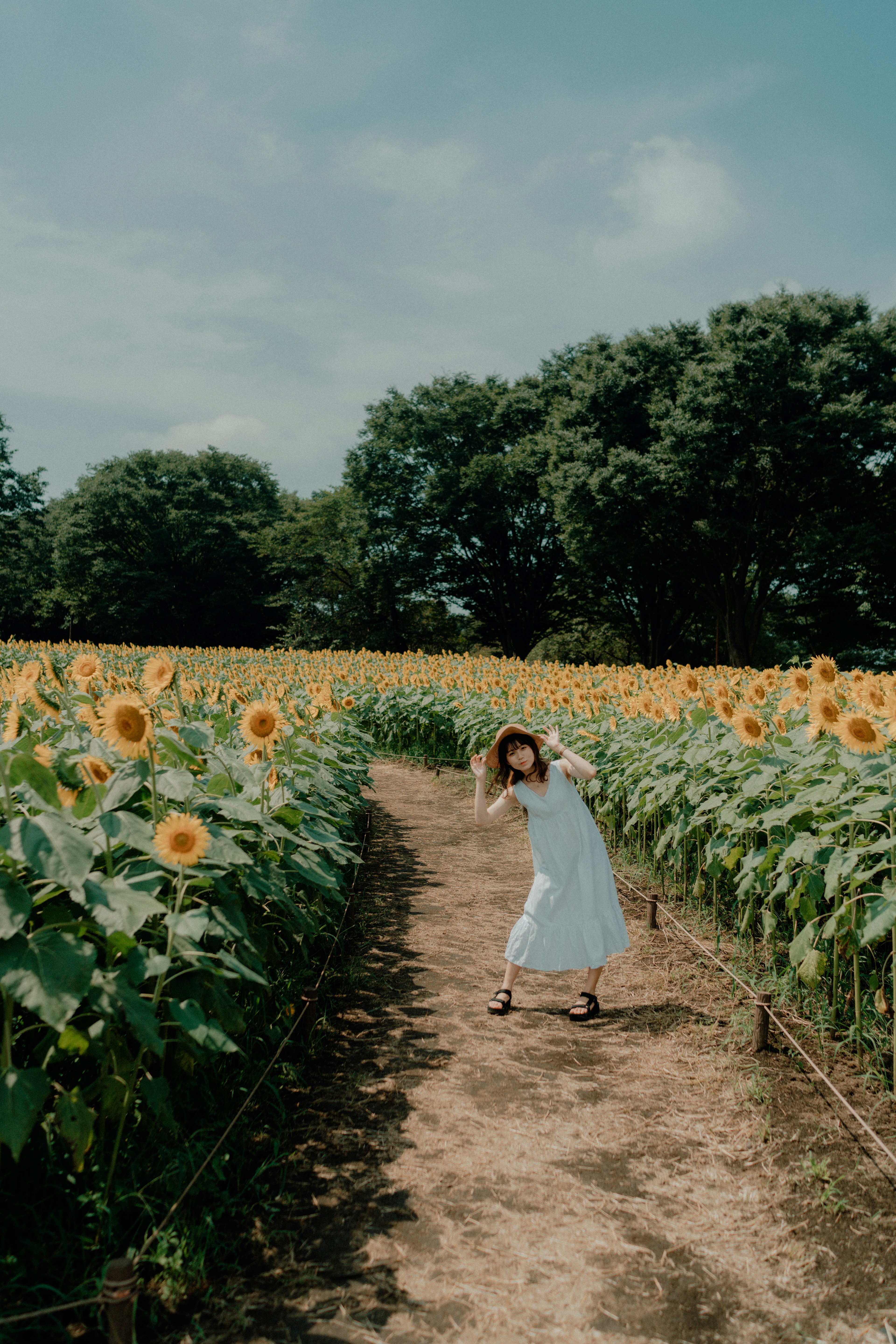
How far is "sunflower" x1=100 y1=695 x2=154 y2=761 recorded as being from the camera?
2.43m

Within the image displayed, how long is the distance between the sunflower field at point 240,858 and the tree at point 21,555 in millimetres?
47641

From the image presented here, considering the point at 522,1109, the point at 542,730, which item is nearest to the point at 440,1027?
the point at 522,1109

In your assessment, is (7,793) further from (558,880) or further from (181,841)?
(558,880)

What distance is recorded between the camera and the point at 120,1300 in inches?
68.9

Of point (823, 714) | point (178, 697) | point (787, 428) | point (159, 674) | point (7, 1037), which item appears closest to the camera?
point (7, 1037)

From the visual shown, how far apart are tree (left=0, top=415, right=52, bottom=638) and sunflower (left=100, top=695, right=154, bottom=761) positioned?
49.5 metres

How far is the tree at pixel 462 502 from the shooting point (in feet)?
109

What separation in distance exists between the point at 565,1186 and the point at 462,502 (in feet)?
104

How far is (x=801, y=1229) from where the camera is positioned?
243 centimetres

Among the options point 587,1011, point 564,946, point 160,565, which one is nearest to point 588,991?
point 587,1011

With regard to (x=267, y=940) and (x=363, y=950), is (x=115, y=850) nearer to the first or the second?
(x=267, y=940)

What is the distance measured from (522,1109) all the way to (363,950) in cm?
196

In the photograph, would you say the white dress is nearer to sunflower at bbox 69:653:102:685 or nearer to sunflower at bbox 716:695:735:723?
sunflower at bbox 716:695:735:723

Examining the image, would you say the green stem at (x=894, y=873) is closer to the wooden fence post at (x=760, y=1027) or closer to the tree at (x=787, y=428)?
the wooden fence post at (x=760, y=1027)
